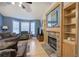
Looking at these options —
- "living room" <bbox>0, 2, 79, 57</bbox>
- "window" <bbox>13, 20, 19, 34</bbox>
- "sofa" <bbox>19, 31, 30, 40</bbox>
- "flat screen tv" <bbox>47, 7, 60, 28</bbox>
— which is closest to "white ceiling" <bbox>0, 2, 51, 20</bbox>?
"living room" <bbox>0, 2, 79, 57</bbox>

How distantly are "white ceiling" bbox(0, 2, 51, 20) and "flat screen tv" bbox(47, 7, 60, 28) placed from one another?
95 centimetres

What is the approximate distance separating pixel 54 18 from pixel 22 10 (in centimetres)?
148

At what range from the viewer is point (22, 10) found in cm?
313

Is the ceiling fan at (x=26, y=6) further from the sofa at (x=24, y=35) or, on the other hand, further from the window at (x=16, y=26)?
the sofa at (x=24, y=35)

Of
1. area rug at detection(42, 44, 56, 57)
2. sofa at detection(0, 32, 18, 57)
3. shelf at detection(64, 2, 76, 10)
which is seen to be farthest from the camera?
area rug at detection(42, 44, 56, 57)

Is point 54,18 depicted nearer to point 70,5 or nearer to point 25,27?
point 70,5

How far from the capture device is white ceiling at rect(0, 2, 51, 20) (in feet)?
10.1

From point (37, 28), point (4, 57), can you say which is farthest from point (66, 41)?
point (4, 57)

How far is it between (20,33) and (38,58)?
734 millimetres

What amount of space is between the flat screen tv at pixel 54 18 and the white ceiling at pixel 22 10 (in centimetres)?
95

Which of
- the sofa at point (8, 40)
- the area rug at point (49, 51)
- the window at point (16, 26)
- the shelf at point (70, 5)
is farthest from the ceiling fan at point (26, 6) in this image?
the area rug at point (49, 51)

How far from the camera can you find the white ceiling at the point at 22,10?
121 inches

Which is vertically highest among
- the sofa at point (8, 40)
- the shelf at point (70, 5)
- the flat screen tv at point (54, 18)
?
the shelf at point (70, 5)

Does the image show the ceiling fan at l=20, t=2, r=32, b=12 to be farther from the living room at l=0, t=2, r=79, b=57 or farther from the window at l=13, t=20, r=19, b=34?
the window at l=13, t=20, r=19, b=34
